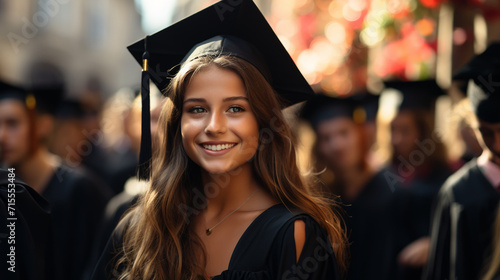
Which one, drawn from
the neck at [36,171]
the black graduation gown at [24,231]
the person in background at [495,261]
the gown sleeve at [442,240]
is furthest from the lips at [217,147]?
the neck at [36,171]

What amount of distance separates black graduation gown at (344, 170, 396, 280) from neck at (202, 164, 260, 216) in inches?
111

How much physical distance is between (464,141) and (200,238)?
11.6 ft

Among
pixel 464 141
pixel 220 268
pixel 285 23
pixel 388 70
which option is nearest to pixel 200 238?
pixel 220 268

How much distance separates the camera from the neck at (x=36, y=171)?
15.4ft

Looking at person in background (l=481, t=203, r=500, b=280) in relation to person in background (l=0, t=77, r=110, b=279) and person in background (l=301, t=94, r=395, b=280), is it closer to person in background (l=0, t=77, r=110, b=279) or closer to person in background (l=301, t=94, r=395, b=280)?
person in background (l=301, t=94, r=395, b=280)

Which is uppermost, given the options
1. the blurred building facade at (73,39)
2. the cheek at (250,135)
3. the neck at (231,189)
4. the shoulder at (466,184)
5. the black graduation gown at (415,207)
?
the blurred building facade at (73,39)

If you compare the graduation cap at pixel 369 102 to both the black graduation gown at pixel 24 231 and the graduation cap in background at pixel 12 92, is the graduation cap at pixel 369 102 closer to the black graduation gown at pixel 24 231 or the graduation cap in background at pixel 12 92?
the graduation cap in background at pixel 12 92

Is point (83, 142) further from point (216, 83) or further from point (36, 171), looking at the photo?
point (216, 83)

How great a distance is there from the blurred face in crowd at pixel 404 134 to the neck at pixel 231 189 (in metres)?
3.15

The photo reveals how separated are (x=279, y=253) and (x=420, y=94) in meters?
3.72

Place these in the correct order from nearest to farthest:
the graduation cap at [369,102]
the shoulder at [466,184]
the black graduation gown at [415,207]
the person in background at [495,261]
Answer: the person in background at [495,261]
the shoulder at [466,184]
the black graduation gown at [415,207]
the graduation cap at [369,102]

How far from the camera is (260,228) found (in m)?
2.41

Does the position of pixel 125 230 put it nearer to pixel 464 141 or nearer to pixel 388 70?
pixel 464 141

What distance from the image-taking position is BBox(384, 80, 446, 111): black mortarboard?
18.3 ft
